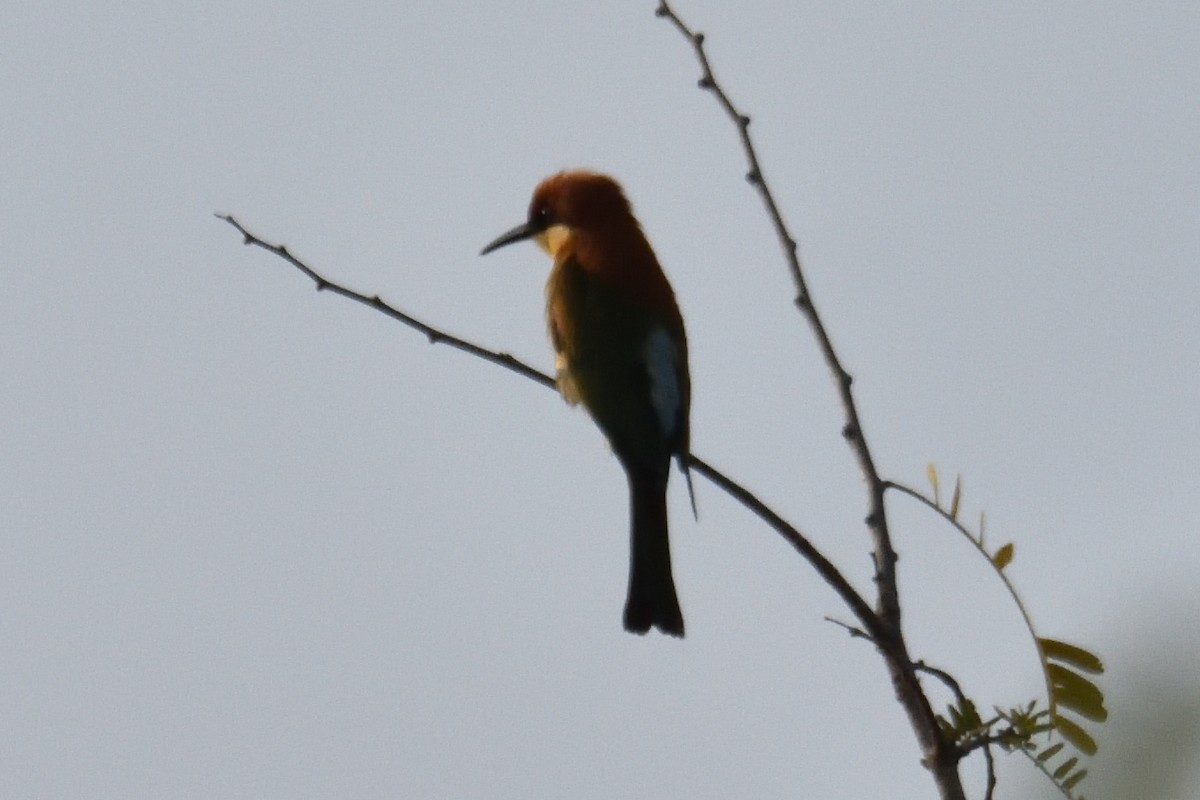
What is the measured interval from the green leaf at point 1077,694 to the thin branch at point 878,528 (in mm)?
402

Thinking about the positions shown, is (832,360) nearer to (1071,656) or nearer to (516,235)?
(1071,656)

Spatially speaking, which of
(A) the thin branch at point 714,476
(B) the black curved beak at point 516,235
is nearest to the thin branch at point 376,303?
(A) the thin branch at point 714,476

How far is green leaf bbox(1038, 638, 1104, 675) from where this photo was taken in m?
2.41

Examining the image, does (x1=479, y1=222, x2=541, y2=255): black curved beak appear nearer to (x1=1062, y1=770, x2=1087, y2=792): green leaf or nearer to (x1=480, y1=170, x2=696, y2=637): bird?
(x1=480, y1=170, x2=696, y2=637): bird

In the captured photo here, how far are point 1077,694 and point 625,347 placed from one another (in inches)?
80.8

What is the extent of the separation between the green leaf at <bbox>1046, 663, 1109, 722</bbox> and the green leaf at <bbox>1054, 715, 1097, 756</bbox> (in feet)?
0.07

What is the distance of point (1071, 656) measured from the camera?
2436mm

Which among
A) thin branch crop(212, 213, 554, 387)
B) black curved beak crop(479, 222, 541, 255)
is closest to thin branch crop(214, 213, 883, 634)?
thin branch crop(212, 213, 554, 387)

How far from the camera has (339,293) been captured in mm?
2699

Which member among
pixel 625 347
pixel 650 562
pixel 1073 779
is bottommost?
pixel 1073 779

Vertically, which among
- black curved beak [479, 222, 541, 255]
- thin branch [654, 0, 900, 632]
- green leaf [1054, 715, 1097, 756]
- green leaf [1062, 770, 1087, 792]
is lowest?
green leaf [1062, 770, 1087, 792]

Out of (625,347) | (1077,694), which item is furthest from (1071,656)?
(625,347)

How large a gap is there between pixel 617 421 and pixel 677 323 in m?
0.49

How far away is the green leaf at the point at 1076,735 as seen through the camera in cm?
234
